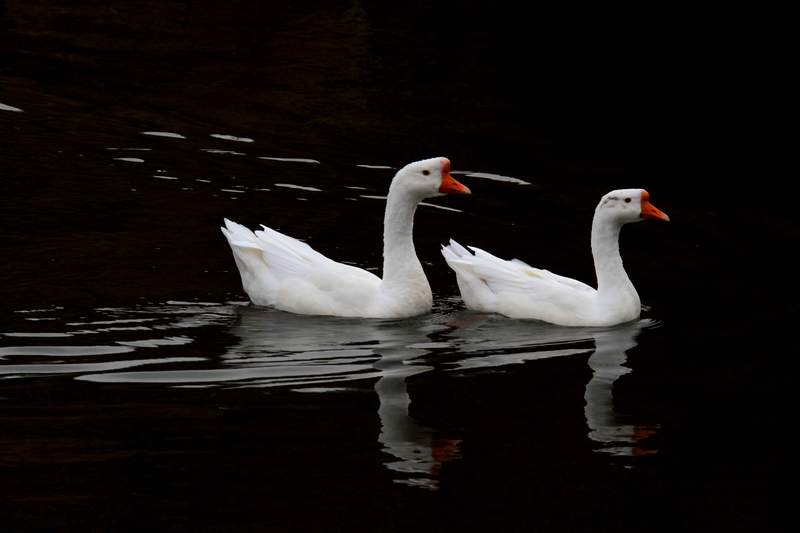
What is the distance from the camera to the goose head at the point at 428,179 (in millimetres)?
11672

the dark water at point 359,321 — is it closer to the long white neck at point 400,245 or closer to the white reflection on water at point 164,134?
the white reflection on water at point 164,134

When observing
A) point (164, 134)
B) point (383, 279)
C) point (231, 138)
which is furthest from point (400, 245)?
point (164, 134)

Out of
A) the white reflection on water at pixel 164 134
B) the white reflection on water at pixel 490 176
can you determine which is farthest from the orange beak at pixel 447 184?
the white reflection on water at pixel 164 134

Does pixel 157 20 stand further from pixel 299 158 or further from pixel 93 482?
pixel 93 482

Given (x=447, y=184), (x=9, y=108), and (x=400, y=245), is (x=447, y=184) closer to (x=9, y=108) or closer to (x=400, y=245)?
(x=400, y=245)

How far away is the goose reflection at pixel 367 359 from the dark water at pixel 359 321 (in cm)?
3

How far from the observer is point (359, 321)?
38.2 feet

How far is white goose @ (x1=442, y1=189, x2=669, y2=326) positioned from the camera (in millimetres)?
11750

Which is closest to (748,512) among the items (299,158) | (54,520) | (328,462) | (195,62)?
(328,462)

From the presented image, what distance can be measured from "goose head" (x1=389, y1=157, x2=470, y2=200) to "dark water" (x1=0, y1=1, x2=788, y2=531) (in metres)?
1.06

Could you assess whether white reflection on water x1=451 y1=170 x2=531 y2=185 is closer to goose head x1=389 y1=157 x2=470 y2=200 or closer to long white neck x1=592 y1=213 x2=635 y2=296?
long white neck x1=592 y1=213 x2=635 y2=296

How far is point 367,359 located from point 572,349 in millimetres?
1593

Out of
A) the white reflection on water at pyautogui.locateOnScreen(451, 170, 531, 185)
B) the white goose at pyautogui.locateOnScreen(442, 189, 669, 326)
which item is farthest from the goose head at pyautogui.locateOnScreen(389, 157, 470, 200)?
the white reflection on water at pyautogui.locateOnScreen(451, 170, 531, 185)

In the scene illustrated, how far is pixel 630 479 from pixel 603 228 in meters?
4.04
